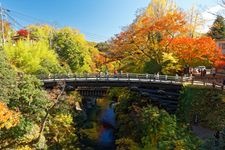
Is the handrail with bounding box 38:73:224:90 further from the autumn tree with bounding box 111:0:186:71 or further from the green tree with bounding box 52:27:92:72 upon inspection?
the green tree with bounding box 52:27:92:72

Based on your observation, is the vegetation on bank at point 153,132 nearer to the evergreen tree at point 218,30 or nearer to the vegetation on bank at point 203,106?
the vegetation on bank at point 203,106

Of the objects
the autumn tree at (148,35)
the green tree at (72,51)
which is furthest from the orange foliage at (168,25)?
the green tree at (72,51)

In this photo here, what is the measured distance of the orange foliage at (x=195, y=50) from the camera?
54.4 meters

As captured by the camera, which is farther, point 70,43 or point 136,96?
point 70,43

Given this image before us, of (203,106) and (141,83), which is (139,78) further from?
(203,106)

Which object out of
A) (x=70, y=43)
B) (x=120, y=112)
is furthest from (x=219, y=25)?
(x=120, y=112)

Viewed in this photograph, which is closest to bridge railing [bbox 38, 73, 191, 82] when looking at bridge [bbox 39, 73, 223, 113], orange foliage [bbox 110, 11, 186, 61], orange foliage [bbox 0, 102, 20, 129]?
bridge [bbox 39, 73, 223, 113]

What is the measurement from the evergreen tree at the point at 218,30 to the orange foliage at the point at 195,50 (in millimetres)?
22834

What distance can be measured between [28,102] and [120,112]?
15674mm

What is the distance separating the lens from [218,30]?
262ft

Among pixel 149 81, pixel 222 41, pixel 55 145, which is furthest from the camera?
pixel 222 41

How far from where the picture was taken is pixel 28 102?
124 ft

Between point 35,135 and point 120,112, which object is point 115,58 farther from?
point 35,135

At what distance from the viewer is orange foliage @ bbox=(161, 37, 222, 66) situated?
54.4m
